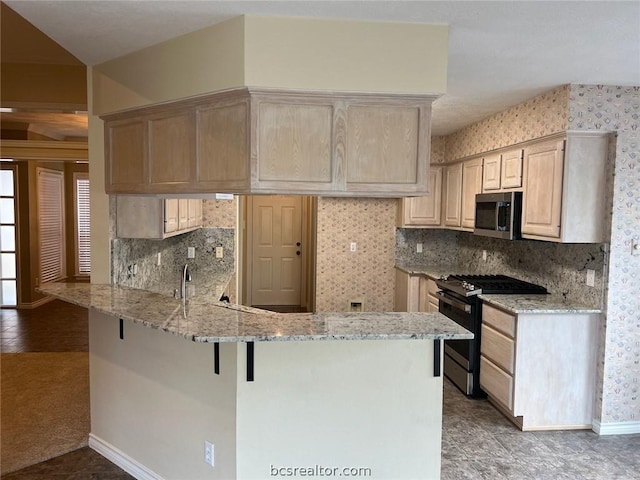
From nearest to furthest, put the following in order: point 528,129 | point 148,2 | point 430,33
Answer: point 148,2 → point 430,33 → point 528,129

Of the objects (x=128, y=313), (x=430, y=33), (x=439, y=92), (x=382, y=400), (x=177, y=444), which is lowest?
(x=177, y=444)

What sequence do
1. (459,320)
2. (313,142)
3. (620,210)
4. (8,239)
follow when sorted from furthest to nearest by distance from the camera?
(8,239) < (459,320) < (620,210) < (313,142)

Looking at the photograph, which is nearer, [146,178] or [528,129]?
Answer: [146,178]

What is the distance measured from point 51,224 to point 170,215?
5597 millimetres

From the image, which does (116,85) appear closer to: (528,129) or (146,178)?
(146,178)

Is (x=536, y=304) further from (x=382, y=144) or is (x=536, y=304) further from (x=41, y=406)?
(x=41, y=406)

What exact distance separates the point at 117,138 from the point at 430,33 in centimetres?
199

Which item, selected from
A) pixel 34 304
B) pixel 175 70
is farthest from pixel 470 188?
pixel 34 304

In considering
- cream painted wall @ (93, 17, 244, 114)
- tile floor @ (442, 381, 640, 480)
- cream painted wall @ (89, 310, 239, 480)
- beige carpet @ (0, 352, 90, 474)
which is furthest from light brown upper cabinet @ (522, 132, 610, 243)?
beige carpet @ (0, 352, 90, 474)

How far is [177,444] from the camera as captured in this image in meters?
2.60

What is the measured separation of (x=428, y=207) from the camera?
574cm

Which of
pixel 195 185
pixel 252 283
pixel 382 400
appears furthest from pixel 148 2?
pixel 252 283

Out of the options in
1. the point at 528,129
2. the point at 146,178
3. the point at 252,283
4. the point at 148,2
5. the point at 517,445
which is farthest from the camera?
the point at 252,283

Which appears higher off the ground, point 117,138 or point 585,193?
point 117,138
